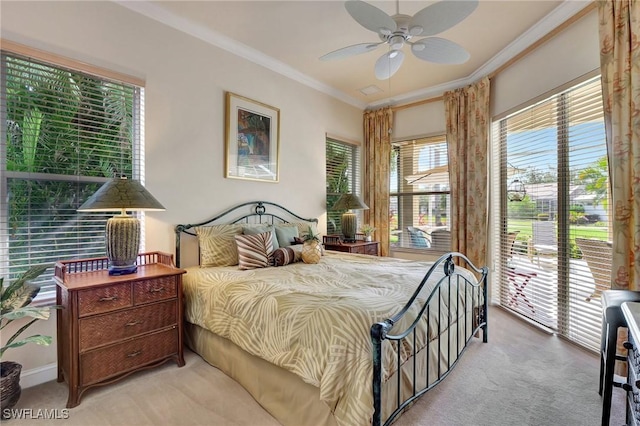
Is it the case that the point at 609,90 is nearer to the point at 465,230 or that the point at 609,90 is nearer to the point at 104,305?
the point at 465,230

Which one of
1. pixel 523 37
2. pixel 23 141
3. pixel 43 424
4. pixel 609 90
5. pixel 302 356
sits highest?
pixel 523 37

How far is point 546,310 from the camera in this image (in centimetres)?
306

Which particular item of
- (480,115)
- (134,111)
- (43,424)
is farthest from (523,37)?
(43,424)

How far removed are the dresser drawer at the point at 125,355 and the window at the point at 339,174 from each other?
275cm

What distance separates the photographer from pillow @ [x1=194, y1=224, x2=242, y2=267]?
2.78 meters

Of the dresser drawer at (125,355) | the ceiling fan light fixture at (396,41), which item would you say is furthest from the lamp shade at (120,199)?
the ceiling fan light fixture at (396,41)

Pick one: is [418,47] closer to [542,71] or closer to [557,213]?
[542,71]

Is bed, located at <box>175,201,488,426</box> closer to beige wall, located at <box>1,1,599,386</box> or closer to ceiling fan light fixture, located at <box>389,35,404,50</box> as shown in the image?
beige wall, located at <box>1,1,599,386</box>

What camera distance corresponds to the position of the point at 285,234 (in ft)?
10.8

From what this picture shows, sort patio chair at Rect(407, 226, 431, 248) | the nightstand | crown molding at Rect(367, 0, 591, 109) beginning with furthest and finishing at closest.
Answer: patio chair at Rect(407, 226, 431, 248) < the nightstand < crown molding at Rect(367, 0, 591, 109)

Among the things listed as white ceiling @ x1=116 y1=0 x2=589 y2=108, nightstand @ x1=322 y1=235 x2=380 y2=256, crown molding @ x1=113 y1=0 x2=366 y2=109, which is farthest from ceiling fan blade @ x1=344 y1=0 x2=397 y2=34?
nightstand @ x1=322 y1=235 x2=380 y2=256

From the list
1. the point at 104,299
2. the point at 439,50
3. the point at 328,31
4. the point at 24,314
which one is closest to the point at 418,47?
the point at 439,50

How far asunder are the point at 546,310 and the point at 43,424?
4075 millimetres

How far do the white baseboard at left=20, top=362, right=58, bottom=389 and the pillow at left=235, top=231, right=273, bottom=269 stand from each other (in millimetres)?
1469
